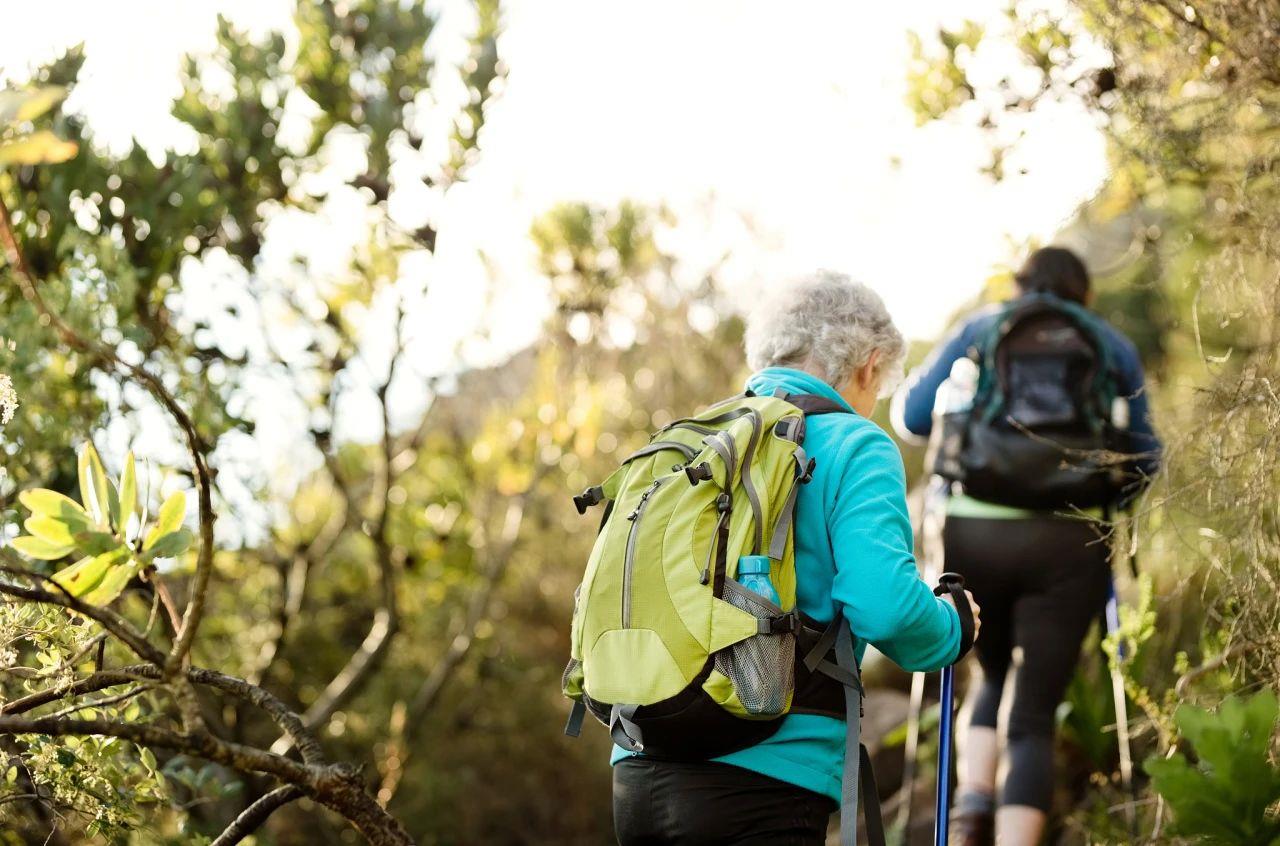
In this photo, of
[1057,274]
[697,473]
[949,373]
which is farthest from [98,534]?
[1057,274]

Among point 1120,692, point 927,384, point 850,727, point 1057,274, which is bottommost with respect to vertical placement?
point 1120,692

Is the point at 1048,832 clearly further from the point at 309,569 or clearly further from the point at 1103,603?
the point at 309,569

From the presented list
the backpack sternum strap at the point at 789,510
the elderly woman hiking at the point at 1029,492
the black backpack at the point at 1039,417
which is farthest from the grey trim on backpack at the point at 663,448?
the black backpack at the point at 1039,417

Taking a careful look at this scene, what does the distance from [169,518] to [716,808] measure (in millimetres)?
1075

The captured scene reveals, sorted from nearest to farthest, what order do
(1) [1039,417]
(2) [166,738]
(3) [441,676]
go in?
1. (2) [166,738]
2. (1) [1039,417]
3. (3) [441,676]

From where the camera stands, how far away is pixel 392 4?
4754 millimetres

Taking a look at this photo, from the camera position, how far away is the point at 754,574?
2141mm

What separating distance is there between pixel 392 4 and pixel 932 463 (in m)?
2.81

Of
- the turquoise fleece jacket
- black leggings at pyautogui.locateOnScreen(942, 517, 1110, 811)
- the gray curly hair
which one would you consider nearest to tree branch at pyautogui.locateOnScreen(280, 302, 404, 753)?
black leggings at pyautogui.locateOnScreen(942, 517, 1110, 811)

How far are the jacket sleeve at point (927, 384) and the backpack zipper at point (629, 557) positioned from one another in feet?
5.45

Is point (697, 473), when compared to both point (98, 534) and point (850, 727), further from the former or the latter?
point (98, 534)

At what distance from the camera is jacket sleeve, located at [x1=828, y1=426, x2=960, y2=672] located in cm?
215

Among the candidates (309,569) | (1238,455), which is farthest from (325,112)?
(1238,455)

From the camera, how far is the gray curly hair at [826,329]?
253 centimetres
